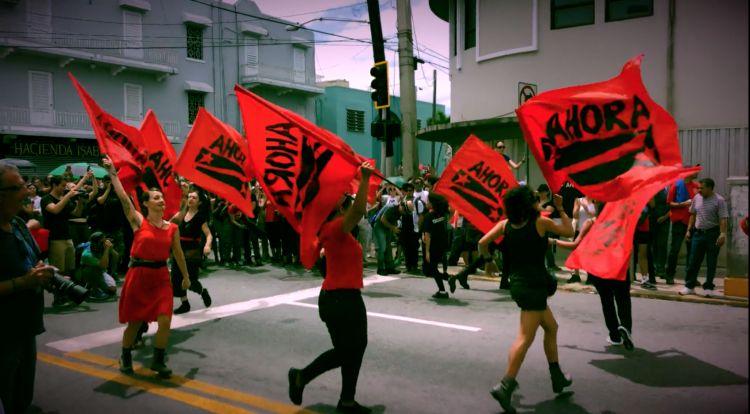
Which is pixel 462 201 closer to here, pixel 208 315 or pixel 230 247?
pixel 208 315

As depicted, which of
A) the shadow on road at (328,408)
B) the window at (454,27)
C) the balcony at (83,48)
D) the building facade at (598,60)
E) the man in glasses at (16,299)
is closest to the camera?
the man in glasses at (16,299)

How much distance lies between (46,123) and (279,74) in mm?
11608

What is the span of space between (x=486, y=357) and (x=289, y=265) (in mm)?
8297

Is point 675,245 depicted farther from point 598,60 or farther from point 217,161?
point 217,161

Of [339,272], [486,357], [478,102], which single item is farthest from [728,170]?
[339,272]

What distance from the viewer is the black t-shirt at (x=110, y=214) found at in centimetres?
1088

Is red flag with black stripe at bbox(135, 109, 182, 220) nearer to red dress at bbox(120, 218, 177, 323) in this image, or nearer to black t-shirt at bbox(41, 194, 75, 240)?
black t-shirt at bbox(41, 194, 75, 240)

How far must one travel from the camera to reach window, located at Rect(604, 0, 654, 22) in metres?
12.8

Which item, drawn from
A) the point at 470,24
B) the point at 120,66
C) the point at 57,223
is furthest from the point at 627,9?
the point at 120,66

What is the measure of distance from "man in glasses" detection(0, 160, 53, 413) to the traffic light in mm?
10998

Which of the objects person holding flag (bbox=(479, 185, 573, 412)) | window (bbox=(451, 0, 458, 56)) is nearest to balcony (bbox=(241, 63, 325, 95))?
window (bbox=(451, 0, 458, 56))

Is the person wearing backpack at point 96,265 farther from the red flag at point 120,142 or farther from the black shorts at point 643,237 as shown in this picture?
the black shorts at point 643,237

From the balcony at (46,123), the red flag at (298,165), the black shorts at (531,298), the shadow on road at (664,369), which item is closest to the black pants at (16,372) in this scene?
the red flag at (298,165)

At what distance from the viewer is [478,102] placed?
1570 centimetres
